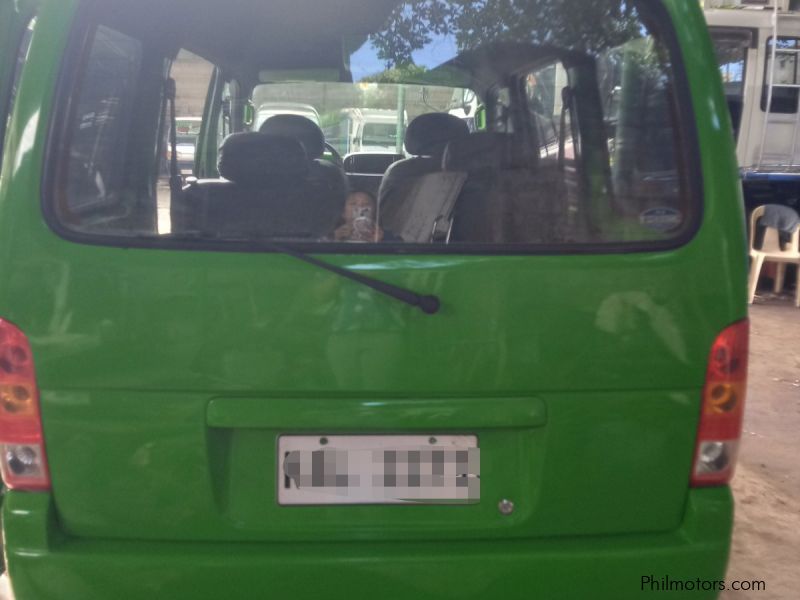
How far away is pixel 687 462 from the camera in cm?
220

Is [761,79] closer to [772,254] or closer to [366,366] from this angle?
[772,254]

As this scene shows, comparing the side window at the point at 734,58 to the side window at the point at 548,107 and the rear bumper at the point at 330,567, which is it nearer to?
the side window at the point at 548,107

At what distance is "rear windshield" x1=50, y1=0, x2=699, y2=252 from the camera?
2141 millimetres

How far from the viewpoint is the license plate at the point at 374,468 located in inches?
82.7

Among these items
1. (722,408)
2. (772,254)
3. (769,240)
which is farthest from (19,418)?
(769,240)

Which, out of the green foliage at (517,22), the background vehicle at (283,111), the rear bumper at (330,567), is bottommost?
the rear bumper at (330,567)

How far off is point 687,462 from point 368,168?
125 centimetres

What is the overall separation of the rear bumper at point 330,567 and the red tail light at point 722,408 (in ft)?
0.60

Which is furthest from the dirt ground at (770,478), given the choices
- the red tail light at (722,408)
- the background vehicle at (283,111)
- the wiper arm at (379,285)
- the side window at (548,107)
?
the background vehicle at (283,111)

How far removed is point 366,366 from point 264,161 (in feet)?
2.16

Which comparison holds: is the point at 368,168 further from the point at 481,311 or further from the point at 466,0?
the point at 481,311

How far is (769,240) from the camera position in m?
9.62

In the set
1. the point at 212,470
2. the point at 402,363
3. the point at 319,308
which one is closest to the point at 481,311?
the point at 402,363

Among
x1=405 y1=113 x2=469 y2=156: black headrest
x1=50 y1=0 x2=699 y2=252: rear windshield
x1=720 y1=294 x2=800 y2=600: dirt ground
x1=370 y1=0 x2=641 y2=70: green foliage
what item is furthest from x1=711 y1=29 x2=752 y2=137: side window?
x1=370 y1=0 x2=641 y2=70: green foliage
